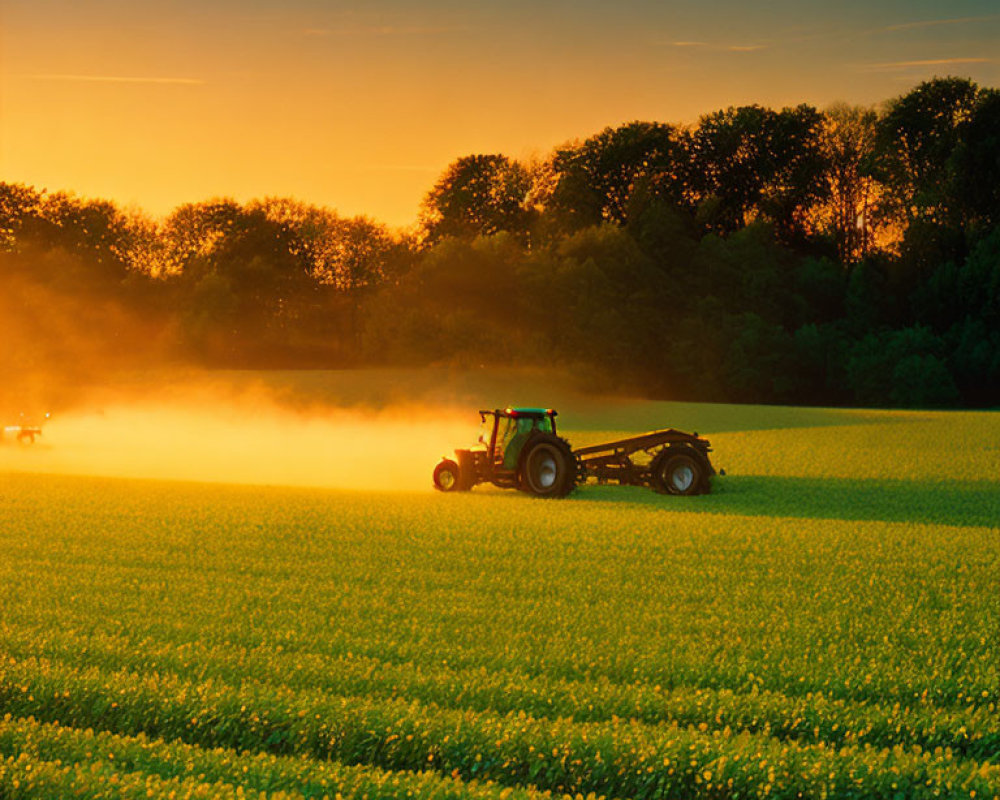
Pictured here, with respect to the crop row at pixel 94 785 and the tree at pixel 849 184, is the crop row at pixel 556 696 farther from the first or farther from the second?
the tree at pixel 849 184

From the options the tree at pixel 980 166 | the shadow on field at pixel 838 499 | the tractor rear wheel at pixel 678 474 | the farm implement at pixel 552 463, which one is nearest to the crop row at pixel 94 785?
the shadow on field at pixel 838 499

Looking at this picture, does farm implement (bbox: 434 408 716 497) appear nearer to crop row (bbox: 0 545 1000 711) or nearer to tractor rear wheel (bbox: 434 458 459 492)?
tractor rear wheel (bbox: 434 458 459 492)

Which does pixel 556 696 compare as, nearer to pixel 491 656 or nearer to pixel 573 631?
pixel 491 656

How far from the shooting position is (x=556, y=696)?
8.27m

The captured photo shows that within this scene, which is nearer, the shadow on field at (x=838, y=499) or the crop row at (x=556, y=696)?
the crop row at (x=556, y=696)

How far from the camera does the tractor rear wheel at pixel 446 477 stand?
24328 millimetres

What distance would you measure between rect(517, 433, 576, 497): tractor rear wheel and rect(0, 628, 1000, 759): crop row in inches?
534

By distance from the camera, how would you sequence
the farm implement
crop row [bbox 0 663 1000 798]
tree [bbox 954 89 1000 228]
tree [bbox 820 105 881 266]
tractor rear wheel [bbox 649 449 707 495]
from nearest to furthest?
crop row [bbox 0 663 1000 798]
the farm implement
tractor rear wheel [bbox 649 449 707 495]
tree [bbox 954 89 1000 228]
tree [bbox 820 105 881 266]

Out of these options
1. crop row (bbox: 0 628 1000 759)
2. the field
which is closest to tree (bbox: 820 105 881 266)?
the field

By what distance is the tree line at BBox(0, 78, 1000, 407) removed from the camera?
2469 inches

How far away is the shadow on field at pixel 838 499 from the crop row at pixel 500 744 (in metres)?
14.1

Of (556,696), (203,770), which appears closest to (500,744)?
(556,696)

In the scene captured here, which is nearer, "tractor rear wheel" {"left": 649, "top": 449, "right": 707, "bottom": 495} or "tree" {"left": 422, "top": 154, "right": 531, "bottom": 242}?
"tractor rear wheel" {"left": 649, "top": 449, "right": 707, "bottom": 495}

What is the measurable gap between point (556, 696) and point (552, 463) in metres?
14.6
